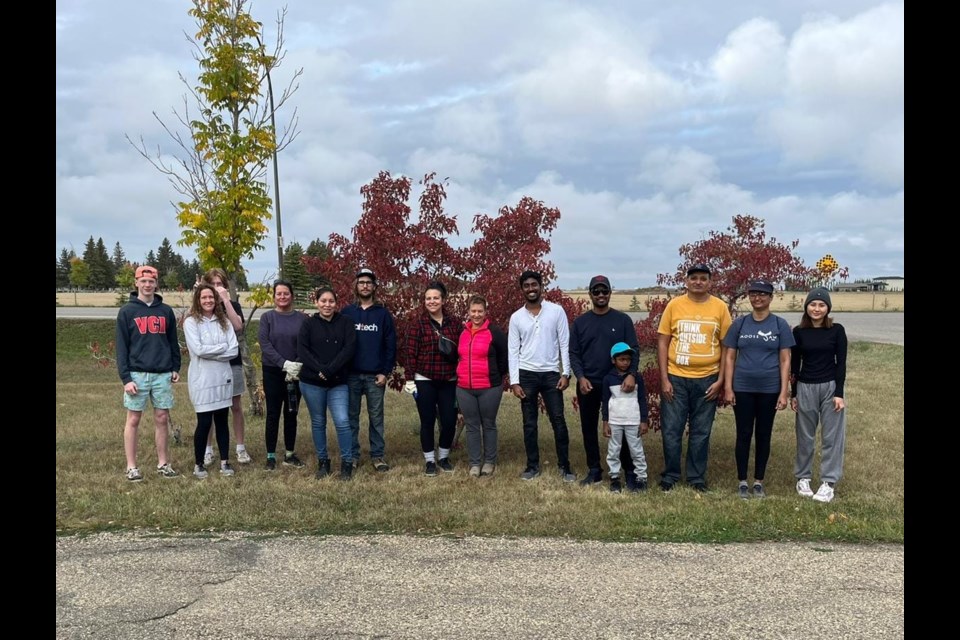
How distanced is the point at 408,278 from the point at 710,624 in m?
5.07

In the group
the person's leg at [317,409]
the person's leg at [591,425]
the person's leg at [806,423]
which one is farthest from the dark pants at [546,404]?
the person's leg at [806,423]

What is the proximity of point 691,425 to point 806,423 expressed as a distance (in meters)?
1.00

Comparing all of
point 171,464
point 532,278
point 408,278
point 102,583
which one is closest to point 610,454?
point 532,278

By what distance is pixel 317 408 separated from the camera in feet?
21.4

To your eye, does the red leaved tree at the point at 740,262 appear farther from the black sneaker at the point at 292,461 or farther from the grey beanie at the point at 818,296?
the black sneaker at the point at 292,461

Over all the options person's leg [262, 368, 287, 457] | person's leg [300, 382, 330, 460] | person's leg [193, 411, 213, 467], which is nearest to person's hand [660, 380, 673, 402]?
person's leg [300, 382, 330, 460]

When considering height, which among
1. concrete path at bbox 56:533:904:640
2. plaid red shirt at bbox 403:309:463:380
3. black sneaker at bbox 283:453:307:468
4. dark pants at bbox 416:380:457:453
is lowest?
concrete path at bbox 56:533:904:640

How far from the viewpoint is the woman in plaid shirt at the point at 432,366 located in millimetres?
6617

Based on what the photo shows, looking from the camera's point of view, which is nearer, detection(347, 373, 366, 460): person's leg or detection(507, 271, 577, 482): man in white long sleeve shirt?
detection(507, 271, 577, 482): man in white long sleeve shirt

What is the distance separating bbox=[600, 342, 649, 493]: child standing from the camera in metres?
6.00

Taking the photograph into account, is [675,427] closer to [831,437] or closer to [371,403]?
[831,437]

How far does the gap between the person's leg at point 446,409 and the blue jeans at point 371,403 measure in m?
0.62

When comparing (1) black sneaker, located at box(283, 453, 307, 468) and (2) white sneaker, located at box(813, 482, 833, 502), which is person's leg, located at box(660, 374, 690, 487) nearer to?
(2) white sneaker, located at box(813, 482, 833, 502)

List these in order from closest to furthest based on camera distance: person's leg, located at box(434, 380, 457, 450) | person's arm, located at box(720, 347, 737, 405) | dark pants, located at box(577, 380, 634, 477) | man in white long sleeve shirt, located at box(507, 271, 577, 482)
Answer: person's arm, located at box(720, 347, 737, 405) < dark pants, located at box(577, 380, 634, 477) < man in white long sleeve shirt, located at box(507, 271, 577, 482) < person's leg, located at box(434, 380, 457, 450)
